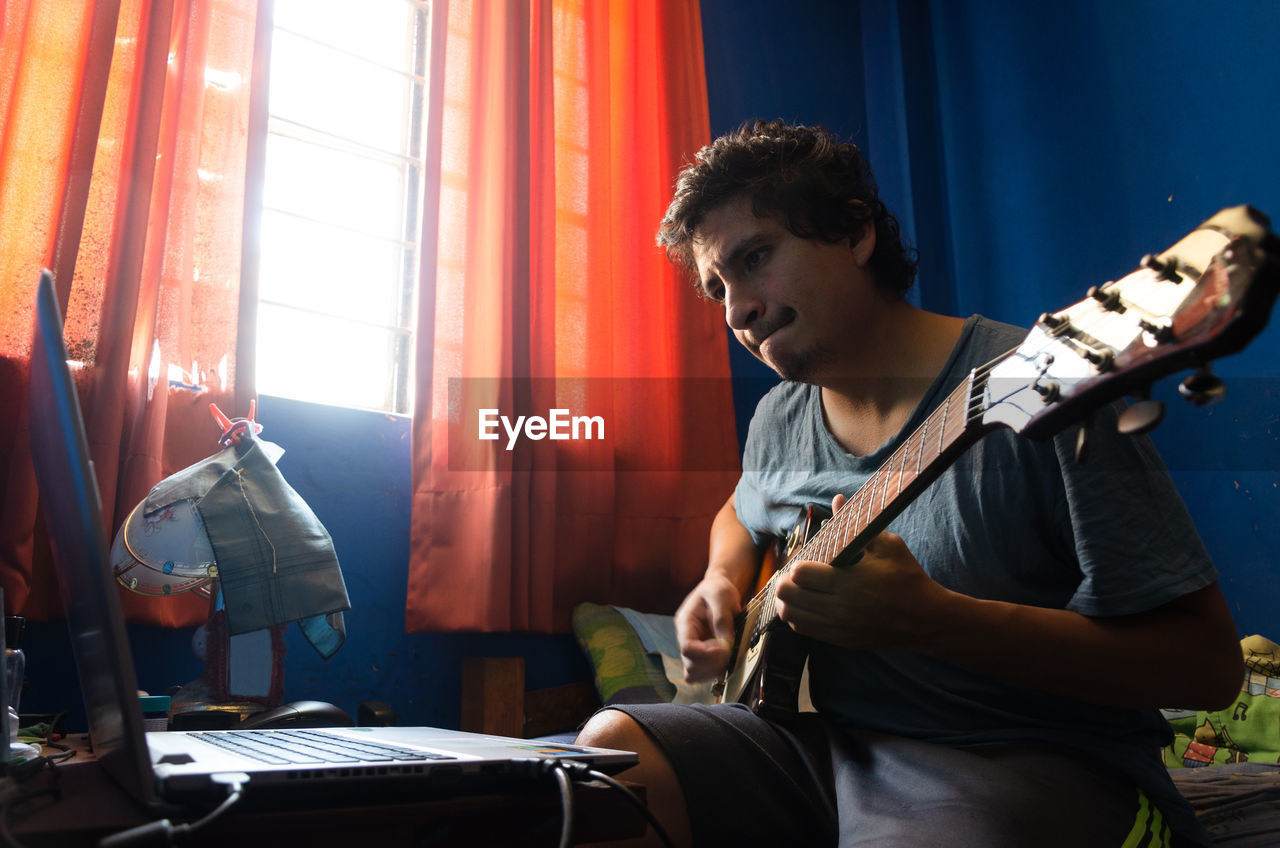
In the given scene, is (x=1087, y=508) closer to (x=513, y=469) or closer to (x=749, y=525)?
(x=749, y=525)

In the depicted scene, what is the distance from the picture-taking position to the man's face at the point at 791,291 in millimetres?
1126

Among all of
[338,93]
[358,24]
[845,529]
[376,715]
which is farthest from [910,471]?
[358,24]

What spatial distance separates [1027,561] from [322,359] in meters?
1.47

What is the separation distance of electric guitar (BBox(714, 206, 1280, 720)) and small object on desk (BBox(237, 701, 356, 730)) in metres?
0.62

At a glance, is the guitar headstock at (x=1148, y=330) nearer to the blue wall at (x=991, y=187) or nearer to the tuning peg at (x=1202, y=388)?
the tuning peg at (x=1202, y=388)

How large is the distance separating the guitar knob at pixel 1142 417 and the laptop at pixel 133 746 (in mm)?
376

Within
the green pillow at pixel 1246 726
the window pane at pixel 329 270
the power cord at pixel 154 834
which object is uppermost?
the window pane at pixel 329 270

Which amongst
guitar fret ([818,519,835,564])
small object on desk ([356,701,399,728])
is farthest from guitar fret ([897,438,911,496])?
small object on desk ([356,701,399,728])

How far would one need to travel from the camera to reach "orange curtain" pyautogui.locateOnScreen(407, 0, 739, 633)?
5.65 ft

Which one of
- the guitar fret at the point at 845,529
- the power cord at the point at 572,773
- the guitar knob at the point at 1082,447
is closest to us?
the power cord at the point at 572,773

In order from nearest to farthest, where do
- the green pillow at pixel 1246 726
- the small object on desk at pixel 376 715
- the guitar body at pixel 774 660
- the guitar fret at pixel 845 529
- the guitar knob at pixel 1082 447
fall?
1. the guitar knob at pixel 1082 447
2. the guitar fret at pixel 845 529
3. the guitar body at pixel 774 660
4. the small object on desk at pixel 376 715
5. the green pillow at pixel 1246 726

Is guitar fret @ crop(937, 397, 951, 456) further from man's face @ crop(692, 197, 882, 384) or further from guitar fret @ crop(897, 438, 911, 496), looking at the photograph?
man's face @ crop(692, 197, 882, 384)

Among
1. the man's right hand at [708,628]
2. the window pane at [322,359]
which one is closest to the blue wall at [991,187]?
the window pane at [322,359]

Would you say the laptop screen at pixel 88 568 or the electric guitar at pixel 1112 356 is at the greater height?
the electric guitar at pixel 1112 356
